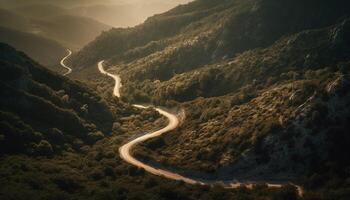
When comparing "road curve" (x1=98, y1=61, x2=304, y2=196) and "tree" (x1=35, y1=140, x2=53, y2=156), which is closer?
"road curve" (x1=98, y1=61, x2=304, y2=196)

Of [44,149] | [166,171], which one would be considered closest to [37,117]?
[44,149]

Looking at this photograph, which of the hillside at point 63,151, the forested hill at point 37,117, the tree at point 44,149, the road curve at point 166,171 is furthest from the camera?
the forested hill at point 37,117

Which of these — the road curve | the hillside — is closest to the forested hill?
the hillside

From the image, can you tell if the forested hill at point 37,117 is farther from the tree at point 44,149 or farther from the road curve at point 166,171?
the road curve at point 166,171

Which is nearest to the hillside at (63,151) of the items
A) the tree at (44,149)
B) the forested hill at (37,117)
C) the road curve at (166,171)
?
the forested hill at (37,117)

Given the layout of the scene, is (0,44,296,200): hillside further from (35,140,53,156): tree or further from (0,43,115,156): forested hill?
(35,140,53,156): tree

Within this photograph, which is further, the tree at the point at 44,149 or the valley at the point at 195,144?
the tree at the point at 44,149

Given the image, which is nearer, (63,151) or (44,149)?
(44,149)

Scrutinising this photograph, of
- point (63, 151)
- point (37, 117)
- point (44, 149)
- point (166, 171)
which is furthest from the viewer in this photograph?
point (37, 117)

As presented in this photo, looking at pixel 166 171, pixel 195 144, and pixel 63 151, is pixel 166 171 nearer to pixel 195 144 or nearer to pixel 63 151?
pixel 195 144

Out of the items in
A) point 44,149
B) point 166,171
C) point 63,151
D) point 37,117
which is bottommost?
point 166,171

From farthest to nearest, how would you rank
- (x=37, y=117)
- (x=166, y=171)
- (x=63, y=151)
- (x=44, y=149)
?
(x=37, y=117) → (x=63, y=151) → (x=44, y=149) → (x=166, y=171)

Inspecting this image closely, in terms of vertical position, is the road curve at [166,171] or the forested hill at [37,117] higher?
the forested hill at [37,117]
